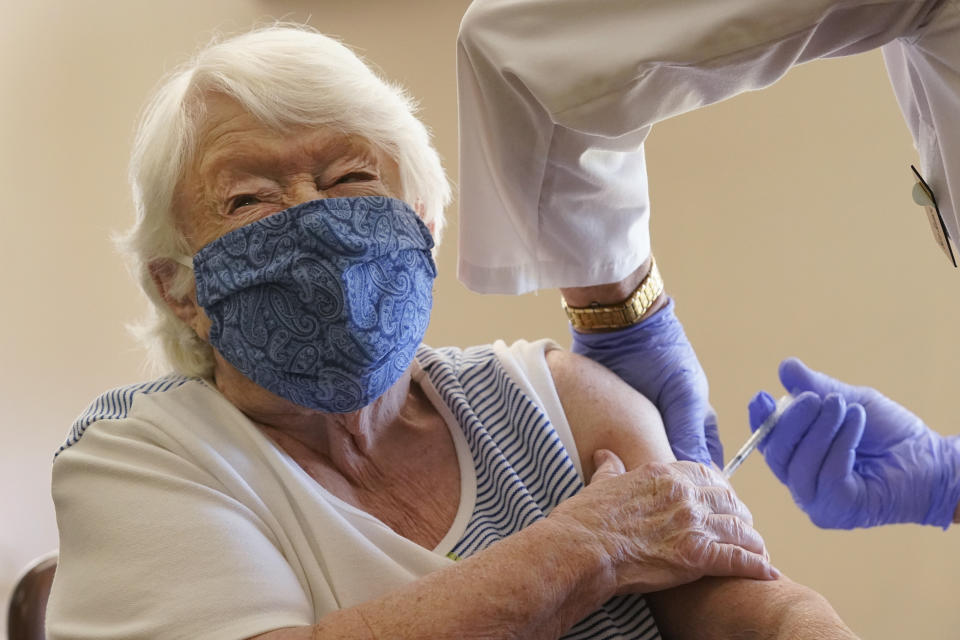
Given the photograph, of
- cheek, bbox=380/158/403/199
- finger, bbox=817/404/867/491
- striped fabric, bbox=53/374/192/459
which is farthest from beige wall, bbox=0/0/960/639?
striped fabric, bbox=53/374/192/459

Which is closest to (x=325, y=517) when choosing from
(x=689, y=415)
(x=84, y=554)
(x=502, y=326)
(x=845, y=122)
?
(x=84, y=554)

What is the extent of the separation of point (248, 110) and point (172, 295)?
302 mm

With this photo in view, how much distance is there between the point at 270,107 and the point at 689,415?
Result: 2.74 feet

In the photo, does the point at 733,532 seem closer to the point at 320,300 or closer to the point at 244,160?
the point at 320,300

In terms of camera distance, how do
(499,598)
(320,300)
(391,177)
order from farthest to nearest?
1. (391,177)
2. (320,300)
3. (499,598)

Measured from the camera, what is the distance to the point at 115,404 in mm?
1382

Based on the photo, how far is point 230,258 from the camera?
1317mm

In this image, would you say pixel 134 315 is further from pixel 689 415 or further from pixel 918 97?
pixel 918 97

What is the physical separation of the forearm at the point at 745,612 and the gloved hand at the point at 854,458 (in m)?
0.60

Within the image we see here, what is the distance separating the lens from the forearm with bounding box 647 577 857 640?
1157 mm

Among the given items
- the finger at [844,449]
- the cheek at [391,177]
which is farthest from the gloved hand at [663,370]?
the cheek at [391,177]

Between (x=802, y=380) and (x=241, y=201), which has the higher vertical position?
(x=241, y=201)

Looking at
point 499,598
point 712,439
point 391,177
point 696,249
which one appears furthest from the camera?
point 696,249

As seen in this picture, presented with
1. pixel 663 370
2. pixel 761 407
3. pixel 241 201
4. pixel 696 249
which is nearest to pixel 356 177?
pixel 241 201
